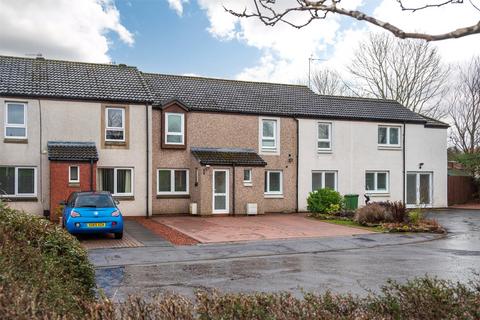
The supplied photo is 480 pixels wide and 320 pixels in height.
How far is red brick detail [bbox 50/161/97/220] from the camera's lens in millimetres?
19766

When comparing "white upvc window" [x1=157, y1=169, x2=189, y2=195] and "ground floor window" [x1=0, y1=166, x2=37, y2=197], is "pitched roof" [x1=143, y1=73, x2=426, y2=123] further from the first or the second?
"ground floor window" [x1=0, y1=166, x2=37, y2=197]

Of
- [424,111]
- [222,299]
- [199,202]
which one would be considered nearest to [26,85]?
[199,202]

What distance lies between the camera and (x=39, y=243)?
5.77 m

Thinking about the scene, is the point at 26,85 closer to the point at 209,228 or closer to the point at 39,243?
the point at 209,228

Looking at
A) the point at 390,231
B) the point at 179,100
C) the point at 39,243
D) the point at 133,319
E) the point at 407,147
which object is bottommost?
the point at 390,231

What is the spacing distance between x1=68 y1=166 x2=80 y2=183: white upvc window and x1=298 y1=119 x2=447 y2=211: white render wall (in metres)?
11.4

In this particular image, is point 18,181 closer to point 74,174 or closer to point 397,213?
point 74,174

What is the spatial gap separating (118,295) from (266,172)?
56.4 feet

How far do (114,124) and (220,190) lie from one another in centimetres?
579

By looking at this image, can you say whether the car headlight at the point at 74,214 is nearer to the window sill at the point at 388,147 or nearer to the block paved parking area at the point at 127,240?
the block paved parking area at the point at 127,240

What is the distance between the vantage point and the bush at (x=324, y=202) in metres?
23.2

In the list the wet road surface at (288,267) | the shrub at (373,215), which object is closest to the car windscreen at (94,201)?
the wet road surface at (288,267)

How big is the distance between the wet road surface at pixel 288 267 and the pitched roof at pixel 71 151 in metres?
7.82

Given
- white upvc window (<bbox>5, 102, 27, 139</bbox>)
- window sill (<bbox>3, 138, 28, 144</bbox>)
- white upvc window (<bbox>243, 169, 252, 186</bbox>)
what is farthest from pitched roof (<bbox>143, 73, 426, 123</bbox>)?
window sill (<bbox>3, 138, 28, 144</bbox>)
